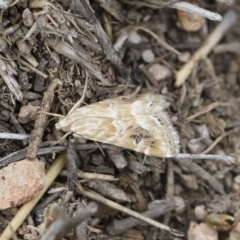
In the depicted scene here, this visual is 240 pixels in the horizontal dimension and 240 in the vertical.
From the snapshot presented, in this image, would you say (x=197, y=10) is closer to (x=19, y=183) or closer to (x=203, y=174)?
(x=203, y=174)

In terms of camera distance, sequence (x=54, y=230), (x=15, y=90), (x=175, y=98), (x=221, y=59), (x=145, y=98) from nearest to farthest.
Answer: (x=54, y=230)
(x=15, y=90)
(x=145, y=98)
(x=175, y=98)
(x=221, y=59)

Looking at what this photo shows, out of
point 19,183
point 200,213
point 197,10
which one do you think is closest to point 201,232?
point 200,213

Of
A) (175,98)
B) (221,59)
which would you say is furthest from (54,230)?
(221,59)

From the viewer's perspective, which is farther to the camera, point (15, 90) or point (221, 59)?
point (221, 59)

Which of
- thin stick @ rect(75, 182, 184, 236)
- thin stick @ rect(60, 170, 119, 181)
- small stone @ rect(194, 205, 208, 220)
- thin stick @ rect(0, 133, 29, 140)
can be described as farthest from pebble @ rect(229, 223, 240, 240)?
thin stick @ rect(0, 133, 29, 140)

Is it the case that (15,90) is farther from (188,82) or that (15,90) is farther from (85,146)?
(188,82)

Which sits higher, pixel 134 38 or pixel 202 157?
pixel 134 38

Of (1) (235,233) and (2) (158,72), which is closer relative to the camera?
(1) (235,233)

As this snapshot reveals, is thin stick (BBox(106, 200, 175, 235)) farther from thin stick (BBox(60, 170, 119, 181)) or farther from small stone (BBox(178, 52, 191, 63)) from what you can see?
small stone (BBox(178, 52, 191, 63))
